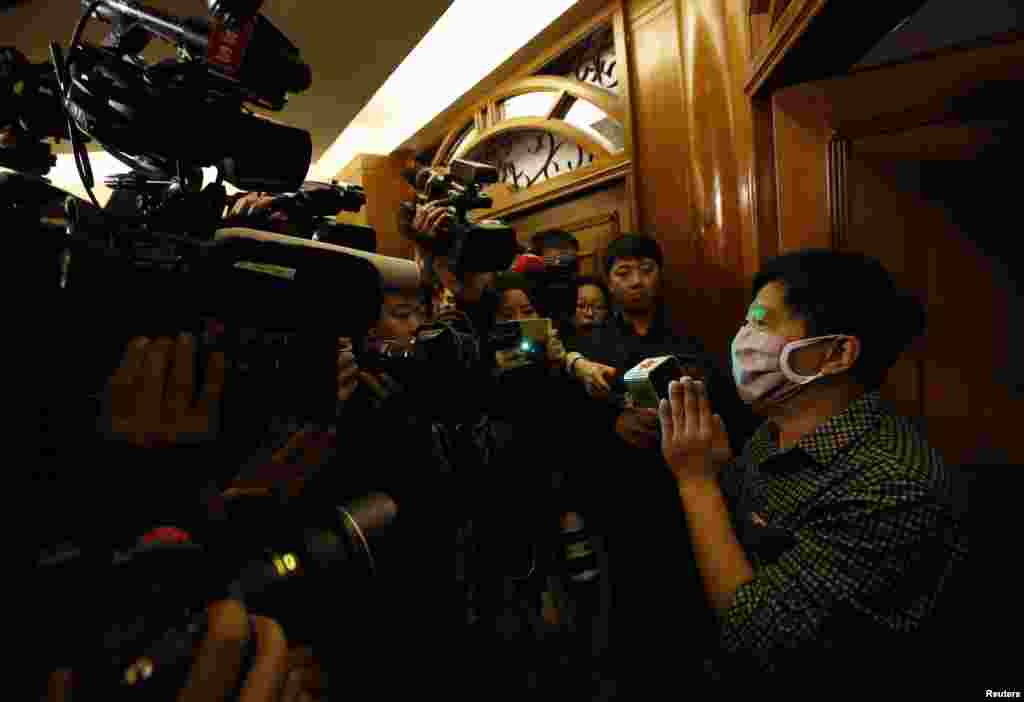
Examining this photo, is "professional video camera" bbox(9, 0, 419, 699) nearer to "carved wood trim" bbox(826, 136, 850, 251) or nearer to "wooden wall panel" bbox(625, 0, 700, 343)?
"carved wood trim" bbox(826, 136, 850, 251)

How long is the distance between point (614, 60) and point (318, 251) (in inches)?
95.6

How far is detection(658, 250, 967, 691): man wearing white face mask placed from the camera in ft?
2.23

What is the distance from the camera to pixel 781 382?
0.91 meters

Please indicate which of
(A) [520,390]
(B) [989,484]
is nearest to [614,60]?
(A) [520,390]

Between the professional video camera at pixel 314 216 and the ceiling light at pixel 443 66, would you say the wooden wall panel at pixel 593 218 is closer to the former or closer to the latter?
the ceiling light at pixel 443 66

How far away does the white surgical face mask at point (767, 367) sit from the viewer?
891 millimetres

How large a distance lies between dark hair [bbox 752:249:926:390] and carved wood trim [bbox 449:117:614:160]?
174cm

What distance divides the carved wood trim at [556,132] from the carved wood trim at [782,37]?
0.90 m

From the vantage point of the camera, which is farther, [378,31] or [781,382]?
[378,31]

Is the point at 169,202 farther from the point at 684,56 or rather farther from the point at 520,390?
the point at 684,56

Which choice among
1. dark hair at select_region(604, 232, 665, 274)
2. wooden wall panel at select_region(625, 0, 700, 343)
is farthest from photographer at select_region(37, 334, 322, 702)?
wooden wall panel at select_region(625, 0, 700, 343)

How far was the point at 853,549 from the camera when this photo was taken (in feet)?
2.27

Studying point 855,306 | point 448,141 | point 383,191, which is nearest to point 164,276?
point 855,306

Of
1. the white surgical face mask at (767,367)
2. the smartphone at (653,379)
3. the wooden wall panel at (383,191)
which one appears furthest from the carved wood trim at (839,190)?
the wooden wall panel at (383,191)
